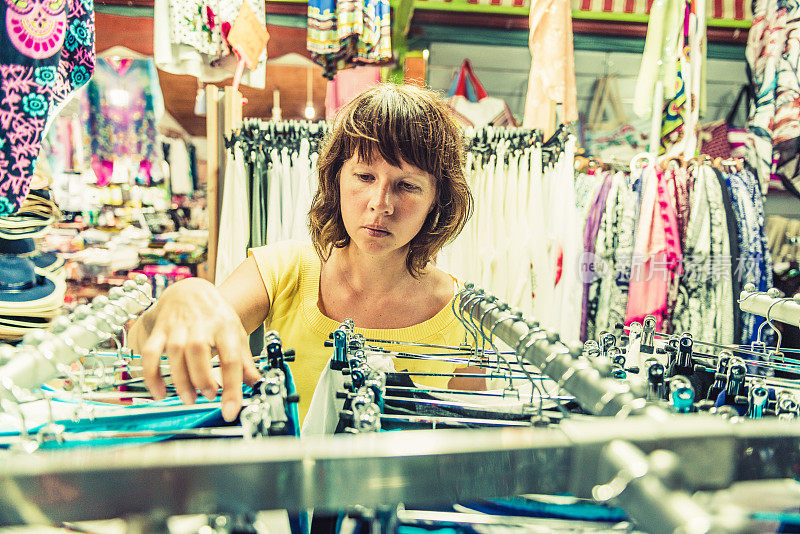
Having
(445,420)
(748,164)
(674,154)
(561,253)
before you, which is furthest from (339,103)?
(445,420)

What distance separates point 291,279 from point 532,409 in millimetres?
693

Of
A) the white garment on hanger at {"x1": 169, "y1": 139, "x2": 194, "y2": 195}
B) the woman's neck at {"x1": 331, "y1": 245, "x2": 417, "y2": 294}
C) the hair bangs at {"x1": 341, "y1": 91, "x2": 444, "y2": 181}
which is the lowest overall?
the woman's neck at {"x1": 331, "y1": 245, "x2": 417, "y2": 294}

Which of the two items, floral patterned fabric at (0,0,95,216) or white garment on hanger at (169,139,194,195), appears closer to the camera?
floral patterned fabric at (0,0,95,216)

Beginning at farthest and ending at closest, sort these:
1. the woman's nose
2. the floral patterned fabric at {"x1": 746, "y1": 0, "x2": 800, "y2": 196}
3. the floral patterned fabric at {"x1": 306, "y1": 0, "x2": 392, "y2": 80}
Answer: the floral patterned fabric at {"x1": 746, "y1": 0, "x2": 800, "y2": 196} < the floral patterned fabric at {"x1": 306, "y1": 0, "x2": 392, "y2": 80} < the woman's nose

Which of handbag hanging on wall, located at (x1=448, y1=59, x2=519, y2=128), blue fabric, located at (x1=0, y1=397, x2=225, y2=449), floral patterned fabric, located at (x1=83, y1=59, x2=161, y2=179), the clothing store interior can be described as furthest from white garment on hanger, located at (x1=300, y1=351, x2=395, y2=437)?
floral patterned fabric, located at (x1=83, y1=59, x2=161, y2=179)

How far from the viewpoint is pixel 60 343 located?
24.2 inches

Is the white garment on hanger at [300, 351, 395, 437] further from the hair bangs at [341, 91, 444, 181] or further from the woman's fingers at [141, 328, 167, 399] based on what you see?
the hair bangs at [341, 91, 444, 181]

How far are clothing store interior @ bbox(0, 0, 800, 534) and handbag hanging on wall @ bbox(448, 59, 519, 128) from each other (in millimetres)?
17

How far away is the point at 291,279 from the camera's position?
4.03 ft

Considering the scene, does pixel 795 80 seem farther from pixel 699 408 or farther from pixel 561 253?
pixel 699 408

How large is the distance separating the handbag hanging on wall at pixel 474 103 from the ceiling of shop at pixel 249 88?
0.76 metres

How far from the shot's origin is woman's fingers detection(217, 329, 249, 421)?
54 cm

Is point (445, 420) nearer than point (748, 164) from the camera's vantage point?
Yes

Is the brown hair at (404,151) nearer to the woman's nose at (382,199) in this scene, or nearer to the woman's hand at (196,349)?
the woman's nose at (382,199)
